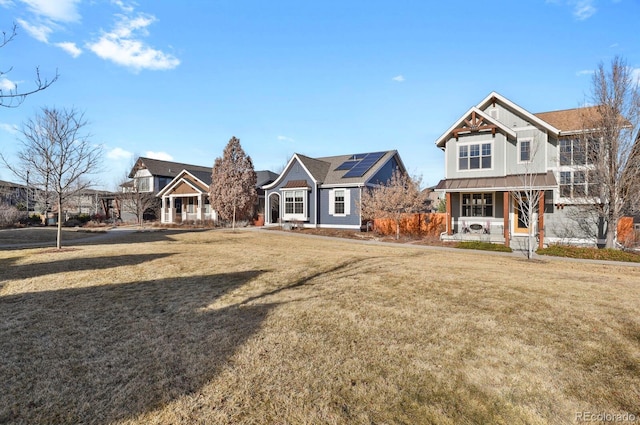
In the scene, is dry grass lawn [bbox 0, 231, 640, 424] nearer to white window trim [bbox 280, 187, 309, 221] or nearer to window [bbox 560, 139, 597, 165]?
window [bbox 560, 139, 597, 165]

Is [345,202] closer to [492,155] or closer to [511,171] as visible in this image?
[492,155]

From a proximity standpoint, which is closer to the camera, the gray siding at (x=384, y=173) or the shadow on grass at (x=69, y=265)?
the shadow on grass at (x=69, y=265)

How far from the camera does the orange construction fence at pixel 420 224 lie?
78.5 ft

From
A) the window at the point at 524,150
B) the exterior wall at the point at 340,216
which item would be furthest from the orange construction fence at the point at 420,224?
the window at the point at 524,150

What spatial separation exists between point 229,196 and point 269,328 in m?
27.0

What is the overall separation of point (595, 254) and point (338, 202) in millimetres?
17611

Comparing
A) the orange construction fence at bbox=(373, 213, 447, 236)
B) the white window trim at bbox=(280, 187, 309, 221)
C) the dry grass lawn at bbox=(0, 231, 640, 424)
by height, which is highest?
the white window trim at bbox=(280, 187, 309, 221)

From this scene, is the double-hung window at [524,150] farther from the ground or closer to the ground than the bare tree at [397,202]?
farther from the ground

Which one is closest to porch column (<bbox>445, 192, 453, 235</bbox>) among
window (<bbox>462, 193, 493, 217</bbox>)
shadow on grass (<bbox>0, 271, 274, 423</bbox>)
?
window (<bbox>462, 193, 493, 217</bbox>)

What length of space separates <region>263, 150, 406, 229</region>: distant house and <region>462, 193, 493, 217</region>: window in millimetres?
7861

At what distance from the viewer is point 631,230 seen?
1844cm

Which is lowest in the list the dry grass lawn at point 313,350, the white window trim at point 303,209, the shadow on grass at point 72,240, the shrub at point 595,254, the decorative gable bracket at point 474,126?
the shrub at point 595,254

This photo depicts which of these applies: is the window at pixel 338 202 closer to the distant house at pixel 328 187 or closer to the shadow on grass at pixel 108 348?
the distant house at pixel 328 187

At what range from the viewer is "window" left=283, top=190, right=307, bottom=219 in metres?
29.7
